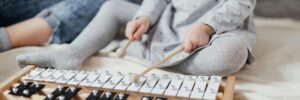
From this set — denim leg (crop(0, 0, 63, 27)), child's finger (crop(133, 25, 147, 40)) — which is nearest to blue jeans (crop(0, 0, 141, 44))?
denim leg (crop(0, 0, 63, 27))

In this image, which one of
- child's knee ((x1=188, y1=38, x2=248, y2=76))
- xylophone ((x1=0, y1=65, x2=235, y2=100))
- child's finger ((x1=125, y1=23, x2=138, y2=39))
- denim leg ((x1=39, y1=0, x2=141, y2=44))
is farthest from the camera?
denim leg ((x1=39, y1=0, x2=141, y2=44))

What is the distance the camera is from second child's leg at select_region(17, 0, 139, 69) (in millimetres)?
804

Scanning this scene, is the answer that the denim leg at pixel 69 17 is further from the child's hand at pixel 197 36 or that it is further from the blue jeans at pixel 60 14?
the child's hand at pixel 197 36

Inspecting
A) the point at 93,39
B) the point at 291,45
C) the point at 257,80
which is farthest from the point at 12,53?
the point at 291,45

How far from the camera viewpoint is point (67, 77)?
682mm

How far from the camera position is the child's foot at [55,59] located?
791 mm

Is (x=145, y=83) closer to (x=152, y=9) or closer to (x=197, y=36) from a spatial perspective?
(x=197, y=36)

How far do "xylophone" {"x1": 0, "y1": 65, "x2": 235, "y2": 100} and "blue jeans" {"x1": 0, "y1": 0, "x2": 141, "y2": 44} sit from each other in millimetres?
308

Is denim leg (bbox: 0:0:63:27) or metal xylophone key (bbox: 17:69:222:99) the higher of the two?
denim leg (bbox: 0:0:63:27)

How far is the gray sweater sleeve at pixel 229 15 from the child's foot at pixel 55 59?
0.91 feet

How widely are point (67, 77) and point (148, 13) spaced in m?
0.30

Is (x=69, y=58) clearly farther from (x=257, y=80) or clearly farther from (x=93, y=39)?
(x=257, y=80)

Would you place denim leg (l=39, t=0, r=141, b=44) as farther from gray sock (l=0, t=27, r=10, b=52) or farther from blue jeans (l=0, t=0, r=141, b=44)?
gray sock (l=0, t=27, r=10, b=52)

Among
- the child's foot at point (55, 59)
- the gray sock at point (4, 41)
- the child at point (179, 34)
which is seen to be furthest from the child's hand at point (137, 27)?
the gray sock at point (4, 41)
